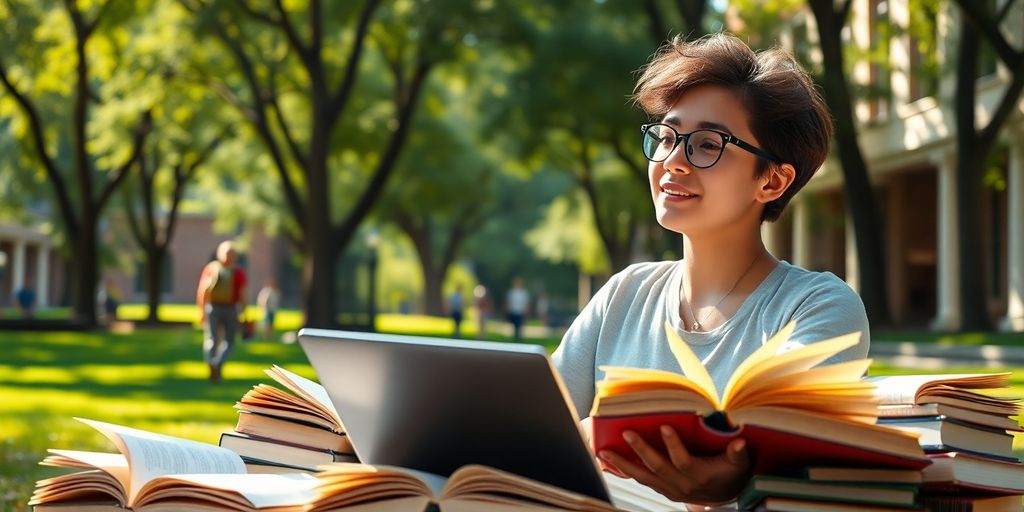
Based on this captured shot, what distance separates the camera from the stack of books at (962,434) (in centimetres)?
239

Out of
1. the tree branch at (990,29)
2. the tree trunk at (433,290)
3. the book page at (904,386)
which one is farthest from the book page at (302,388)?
the tree trunk at (433,290)

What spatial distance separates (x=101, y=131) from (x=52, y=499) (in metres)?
30.4

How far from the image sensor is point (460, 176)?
45562mm

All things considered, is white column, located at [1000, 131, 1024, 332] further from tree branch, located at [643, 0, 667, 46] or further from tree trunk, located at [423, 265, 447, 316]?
tree trunk, located at [423, 265, 447, 316]

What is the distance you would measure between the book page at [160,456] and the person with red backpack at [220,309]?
12.7 metres

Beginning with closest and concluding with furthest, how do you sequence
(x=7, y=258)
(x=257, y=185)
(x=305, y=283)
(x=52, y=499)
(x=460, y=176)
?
(x=52, y=499)
(x=305, y=283)
(x=460, y=176)
(x=257, y=185)
(x=7, y=258)

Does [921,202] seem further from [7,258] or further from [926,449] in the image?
[7,258]

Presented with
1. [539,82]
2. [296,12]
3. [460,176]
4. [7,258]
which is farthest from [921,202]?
[7,258]

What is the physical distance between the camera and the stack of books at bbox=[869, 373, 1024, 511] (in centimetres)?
239

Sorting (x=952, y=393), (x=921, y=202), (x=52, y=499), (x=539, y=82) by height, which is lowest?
(x=52, y=499)

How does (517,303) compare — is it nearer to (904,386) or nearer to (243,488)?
(904,386)

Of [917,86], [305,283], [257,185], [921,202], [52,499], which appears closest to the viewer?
[52,499]

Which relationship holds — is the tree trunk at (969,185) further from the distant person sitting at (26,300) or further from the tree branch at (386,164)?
the distant person sitting at (26,300)

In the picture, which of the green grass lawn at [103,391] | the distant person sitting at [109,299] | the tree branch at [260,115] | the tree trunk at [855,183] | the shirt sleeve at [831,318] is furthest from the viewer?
the distant person sitting at [109,299]
